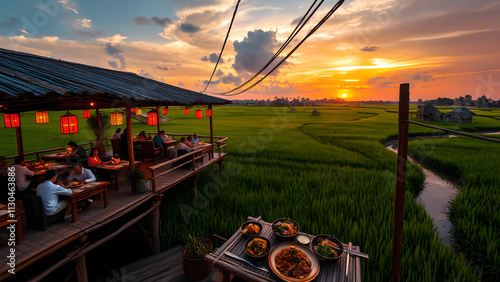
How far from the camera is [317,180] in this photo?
1241cm

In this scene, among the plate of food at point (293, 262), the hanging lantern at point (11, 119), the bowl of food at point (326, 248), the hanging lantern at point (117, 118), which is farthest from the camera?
the hanging lantern at point (117, 118)

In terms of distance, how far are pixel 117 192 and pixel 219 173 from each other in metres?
6.85

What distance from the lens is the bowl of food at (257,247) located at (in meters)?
4.66

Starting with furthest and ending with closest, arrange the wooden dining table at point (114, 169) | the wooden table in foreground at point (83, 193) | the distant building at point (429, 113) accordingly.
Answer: the distant building at point (429, 113)
the wooden dining table at point (114, 169)
the wooden table in foreground at point (83, 193)

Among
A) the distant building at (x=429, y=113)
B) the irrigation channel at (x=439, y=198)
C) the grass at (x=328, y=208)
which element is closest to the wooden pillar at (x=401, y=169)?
the grass at (x=328, y=208)

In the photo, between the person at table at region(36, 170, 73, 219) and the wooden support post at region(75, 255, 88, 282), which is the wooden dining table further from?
the wooden support post at region(75, 255, 88, 282)

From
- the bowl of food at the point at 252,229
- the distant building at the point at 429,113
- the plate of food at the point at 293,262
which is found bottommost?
the plate of food at the point at 293,262

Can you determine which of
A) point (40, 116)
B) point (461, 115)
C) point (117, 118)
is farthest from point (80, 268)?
point (461, 115)

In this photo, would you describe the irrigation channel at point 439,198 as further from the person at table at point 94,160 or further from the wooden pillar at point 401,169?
the person at table at point 94,160

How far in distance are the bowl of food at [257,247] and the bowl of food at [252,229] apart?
19cm

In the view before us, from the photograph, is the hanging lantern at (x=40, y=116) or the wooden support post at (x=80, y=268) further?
the hanging lantern at (x=40, y=116)

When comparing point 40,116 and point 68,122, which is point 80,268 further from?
point 40,116

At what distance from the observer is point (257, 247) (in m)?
4.84

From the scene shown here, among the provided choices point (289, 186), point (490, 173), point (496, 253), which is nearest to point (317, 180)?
point (289, 186)
